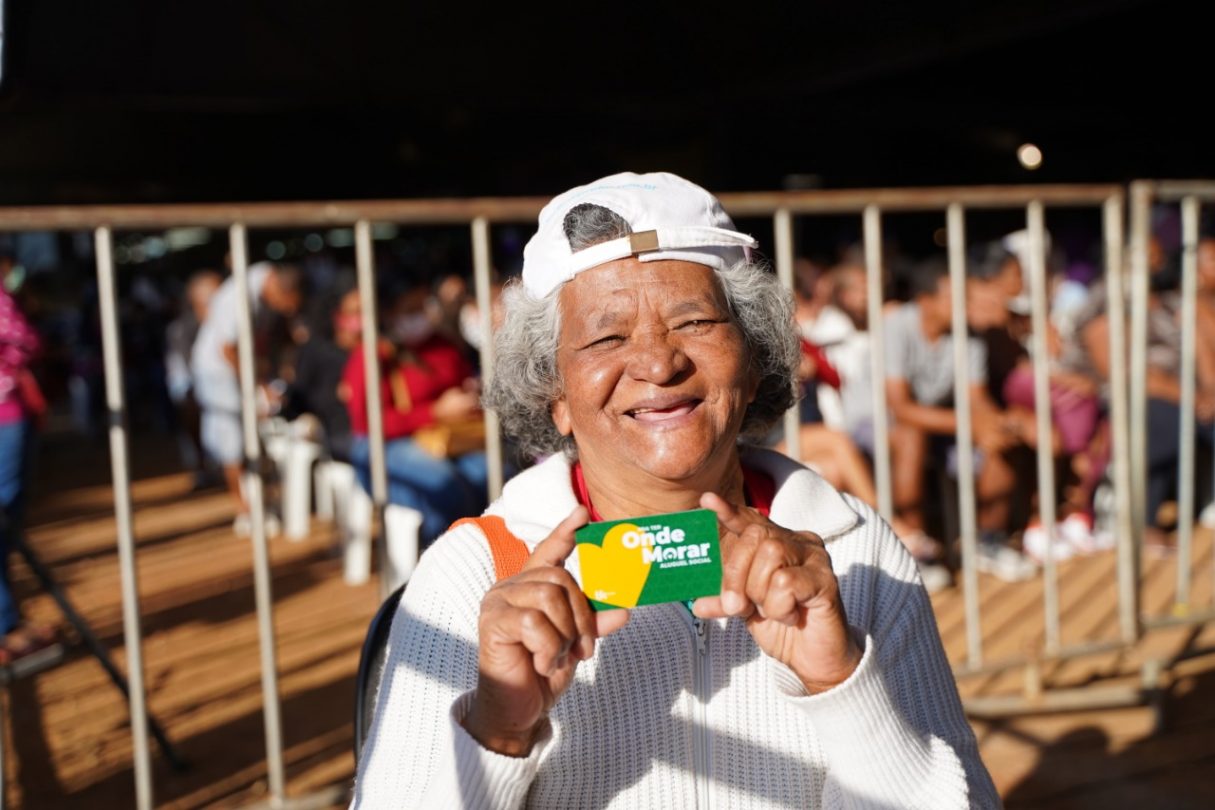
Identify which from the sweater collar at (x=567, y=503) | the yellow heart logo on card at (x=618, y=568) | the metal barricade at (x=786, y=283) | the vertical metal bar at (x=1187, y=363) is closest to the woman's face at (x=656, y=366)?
the sweater collar at (x=567, y=503)

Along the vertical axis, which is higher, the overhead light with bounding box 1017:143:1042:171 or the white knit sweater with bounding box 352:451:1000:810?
the overhead light with bounding box 1017:143:1042:171

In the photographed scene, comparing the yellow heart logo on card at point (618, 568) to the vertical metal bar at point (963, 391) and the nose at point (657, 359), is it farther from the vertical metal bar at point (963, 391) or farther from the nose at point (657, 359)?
the vertical metal bar at point (963, 391)

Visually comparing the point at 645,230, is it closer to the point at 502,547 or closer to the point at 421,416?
the point at 502,547

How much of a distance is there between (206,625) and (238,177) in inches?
428

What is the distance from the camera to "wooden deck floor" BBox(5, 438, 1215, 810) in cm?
345

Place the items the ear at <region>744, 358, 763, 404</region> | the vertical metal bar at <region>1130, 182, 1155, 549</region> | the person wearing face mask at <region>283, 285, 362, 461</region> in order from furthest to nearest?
1. the person wearing face mask at <region>283, 285, 362, 461</region>
2. the vertical metal bar at <region>1130, 182, 1155, 549</region>
3. the ear at <region>744, 358, 763, 404</region>

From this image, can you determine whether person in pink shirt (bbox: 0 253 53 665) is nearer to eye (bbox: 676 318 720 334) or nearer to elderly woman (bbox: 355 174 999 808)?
elderly woman (bbox: 355 174 999 808)

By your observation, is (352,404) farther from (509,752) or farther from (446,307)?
(509,752)

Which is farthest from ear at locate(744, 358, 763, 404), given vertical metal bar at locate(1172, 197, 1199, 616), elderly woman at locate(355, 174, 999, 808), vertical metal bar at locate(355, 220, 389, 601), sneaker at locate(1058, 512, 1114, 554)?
sneaker at locate(1058, 512, 1114, 554)

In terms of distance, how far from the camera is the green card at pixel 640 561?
1.33 m

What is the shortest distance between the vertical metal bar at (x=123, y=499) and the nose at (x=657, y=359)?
64.6 inches

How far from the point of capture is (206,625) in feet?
18.4

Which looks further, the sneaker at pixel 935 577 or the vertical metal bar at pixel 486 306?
the sneaker at pixel 935 577

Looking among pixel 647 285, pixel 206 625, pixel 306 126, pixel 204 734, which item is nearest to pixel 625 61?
pixel 306 126
